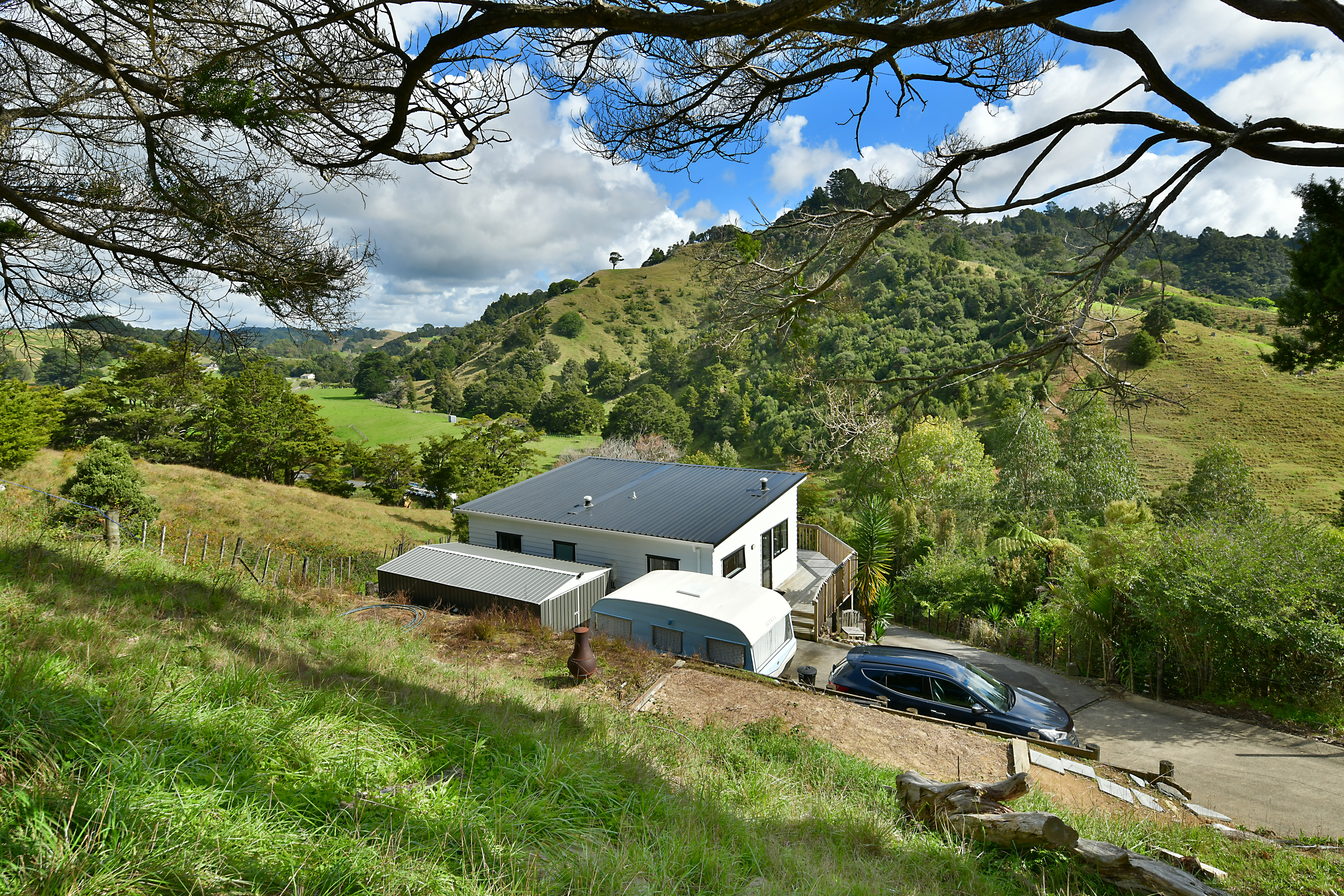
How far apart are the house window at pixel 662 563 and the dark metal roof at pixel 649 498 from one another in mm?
634

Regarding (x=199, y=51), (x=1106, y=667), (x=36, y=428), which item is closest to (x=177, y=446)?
(x=36, y=428)

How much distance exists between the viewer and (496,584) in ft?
46.3

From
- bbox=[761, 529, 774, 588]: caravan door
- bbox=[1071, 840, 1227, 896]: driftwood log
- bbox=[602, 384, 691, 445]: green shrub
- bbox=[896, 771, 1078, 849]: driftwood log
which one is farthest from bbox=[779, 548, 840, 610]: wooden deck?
bbox=[602, 384, 691, 445]: green shrub

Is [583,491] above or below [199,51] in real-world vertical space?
A: below

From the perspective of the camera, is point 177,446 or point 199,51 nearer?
point 199,51

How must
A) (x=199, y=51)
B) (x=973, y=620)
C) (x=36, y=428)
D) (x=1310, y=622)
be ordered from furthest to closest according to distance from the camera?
(x=36, y=428) → (x=973, y=620) → (x=1310, y=622) → (x=199, y=51)

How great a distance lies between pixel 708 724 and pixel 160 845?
575 centimetres

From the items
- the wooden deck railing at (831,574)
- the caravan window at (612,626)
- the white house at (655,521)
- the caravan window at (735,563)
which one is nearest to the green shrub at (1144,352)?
the caravan window at (612,626)

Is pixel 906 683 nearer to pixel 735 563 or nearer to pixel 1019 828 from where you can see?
pixel 1019 828

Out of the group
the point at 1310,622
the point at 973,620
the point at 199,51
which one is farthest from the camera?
the point at 973,620

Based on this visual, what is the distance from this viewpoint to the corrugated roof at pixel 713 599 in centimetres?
1167

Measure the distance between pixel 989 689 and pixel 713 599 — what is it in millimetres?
5163

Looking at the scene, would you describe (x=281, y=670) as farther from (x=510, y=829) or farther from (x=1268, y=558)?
(x=1268, y=558)

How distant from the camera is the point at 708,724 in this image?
23.8 feet
